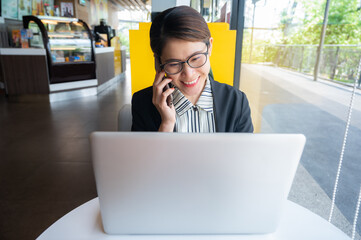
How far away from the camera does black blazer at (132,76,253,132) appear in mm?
1124

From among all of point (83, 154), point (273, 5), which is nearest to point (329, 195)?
point (273, 5)

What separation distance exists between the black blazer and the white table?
0.46 m

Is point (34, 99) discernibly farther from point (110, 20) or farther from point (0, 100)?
point (110, 20)

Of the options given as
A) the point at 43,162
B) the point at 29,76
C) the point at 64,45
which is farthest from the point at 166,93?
the point at 29,76

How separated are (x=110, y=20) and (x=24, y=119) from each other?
1081cm

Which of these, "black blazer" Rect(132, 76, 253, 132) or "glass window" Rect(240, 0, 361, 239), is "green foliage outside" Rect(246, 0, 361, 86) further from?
"black blazer" Rect(132, 76, 253, 132)

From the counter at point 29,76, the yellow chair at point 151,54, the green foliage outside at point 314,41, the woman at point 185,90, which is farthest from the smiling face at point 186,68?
the counter at point 29,76

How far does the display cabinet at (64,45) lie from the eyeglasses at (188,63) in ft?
15.3

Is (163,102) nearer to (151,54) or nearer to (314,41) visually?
(151,54)

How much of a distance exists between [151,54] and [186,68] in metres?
0.58

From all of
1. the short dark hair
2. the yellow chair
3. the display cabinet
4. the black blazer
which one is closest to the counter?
the display cabinet

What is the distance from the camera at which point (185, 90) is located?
42.9 inches

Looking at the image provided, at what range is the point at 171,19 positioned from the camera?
38.7 inches

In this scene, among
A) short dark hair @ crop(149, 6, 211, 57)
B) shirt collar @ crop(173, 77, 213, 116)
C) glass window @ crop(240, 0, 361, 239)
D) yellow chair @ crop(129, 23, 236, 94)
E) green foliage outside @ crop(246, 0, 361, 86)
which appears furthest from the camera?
glass window @ crop(240, 0, 361, 239)
